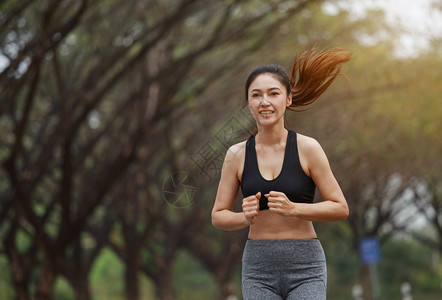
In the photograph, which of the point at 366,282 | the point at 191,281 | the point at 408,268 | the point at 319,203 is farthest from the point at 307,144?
the point at 191,281

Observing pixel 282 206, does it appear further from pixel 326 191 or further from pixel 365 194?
pixel 365 194

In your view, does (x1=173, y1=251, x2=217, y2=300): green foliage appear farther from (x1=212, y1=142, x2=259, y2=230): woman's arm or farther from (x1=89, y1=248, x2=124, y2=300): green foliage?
(x1=212, y1=142, x2=259, y2=230): woman's arm

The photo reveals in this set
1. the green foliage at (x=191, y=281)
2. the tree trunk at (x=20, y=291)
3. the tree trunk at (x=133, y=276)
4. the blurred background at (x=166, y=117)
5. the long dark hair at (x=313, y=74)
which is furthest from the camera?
the green foliage at (x=191, y=281)

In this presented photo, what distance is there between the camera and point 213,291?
154ft

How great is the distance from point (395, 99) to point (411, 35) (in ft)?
12.6

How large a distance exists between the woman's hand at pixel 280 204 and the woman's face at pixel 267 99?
0.45m

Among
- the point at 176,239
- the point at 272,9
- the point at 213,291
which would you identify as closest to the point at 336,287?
the point at 213,291

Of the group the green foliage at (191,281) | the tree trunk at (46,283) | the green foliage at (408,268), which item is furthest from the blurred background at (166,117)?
the green foliage at (191,281)

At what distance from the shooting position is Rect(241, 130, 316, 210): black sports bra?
10.8 ft

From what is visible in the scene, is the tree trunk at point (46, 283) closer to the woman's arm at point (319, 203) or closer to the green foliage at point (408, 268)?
the woman's arm at point (319, 203)

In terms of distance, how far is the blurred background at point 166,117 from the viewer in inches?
482

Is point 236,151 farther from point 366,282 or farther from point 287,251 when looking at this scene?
point 366,282

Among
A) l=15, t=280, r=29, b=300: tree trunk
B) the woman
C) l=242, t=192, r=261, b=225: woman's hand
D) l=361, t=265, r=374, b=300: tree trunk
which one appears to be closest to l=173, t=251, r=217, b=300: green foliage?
l=361, t=265, r=374, b=300: tree trunk

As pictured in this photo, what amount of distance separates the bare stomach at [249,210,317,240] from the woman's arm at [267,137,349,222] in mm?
131
